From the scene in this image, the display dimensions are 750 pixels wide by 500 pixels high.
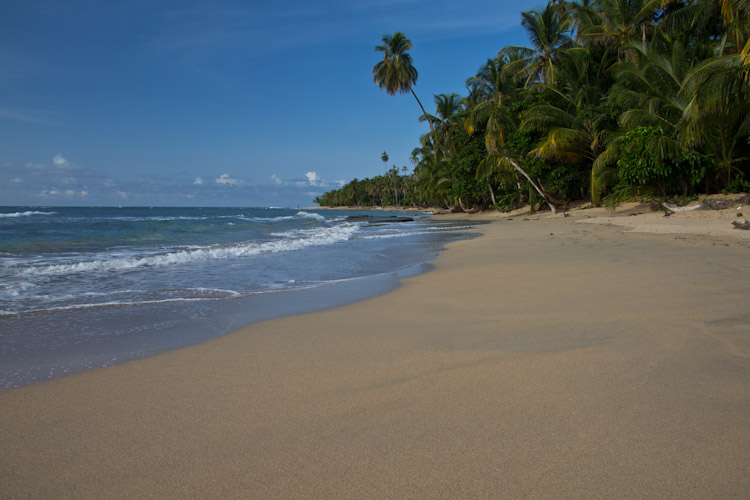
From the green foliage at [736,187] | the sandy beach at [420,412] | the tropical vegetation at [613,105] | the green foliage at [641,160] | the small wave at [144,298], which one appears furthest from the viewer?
the green foliage at [641,160]

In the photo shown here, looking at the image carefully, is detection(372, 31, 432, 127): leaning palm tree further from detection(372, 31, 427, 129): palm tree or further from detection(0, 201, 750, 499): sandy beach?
detection(0, 201, 750, 499): sandy beach

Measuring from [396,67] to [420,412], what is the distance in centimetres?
3851

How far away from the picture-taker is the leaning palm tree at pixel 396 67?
121 ft

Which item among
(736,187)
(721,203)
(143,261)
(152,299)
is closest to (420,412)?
(152,299)

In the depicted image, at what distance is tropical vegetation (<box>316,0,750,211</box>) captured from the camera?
1347 cm

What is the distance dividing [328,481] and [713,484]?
1.43 m

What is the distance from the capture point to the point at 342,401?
233 centimetres

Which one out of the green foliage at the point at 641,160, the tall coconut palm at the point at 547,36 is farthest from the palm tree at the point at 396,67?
the green foliage at the point at 641,160

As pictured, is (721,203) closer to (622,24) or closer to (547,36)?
(622,24)

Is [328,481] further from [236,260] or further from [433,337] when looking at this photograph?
[236,260]

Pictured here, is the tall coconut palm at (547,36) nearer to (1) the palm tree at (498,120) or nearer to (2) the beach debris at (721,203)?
(1) the palm tree at (498,120)

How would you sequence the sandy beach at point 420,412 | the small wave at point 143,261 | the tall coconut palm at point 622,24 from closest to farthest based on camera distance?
the sandy beach at point 420,412, the small wave at point 143,261, the tall coconut palm at point 622,24

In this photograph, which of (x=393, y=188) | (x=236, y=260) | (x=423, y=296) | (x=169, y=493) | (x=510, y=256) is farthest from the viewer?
(x=393, y=188)

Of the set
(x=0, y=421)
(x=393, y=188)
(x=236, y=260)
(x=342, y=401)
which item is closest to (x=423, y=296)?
(x=342, y=401)
